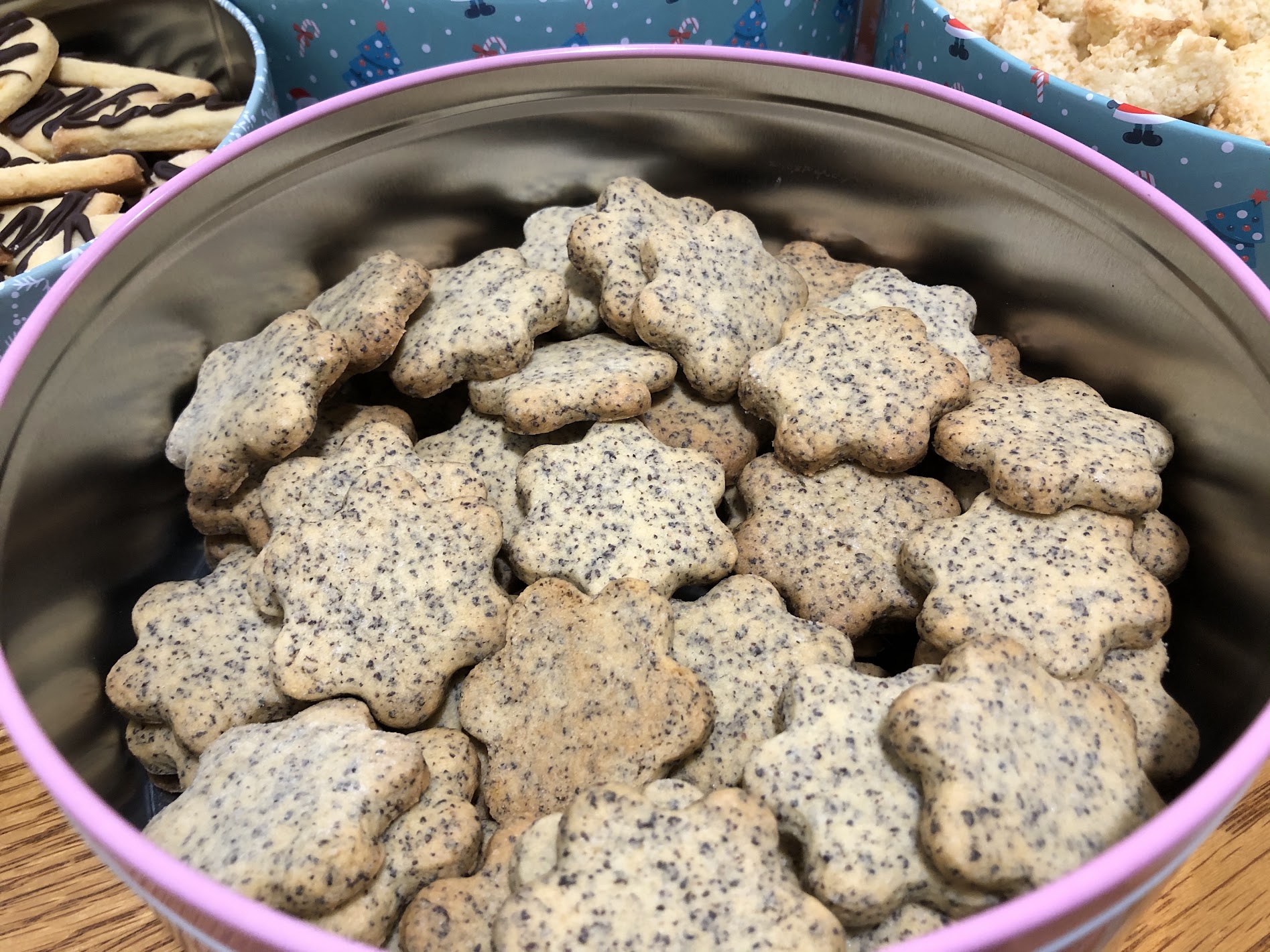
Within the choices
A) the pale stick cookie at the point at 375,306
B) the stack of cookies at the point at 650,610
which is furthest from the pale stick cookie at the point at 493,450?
the pale stick cookie at the point at 375,306

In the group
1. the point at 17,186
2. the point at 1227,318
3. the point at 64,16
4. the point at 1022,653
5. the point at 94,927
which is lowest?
the point at 94,927

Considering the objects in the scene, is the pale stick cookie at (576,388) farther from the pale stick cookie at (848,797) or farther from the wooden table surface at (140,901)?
the wooden table surface at (140,901)

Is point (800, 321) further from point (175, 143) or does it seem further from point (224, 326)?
point (175, 143)

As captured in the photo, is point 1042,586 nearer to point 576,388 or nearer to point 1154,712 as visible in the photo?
point 1154,712

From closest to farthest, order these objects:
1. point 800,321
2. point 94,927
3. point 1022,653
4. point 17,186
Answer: point 1022,653
point 94,927
point 800,321
point 17,186

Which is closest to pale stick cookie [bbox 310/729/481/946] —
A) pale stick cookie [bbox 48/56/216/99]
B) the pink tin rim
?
the pink tin rim

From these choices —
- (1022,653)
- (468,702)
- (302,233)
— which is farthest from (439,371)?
(1022,653)

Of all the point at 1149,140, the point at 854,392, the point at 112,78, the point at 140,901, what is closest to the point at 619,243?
the point at 854,392

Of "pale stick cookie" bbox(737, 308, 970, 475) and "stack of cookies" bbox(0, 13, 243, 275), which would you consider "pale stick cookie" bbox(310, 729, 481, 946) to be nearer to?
"pale stick cookie" bbox(737, 308, 970, 475)
